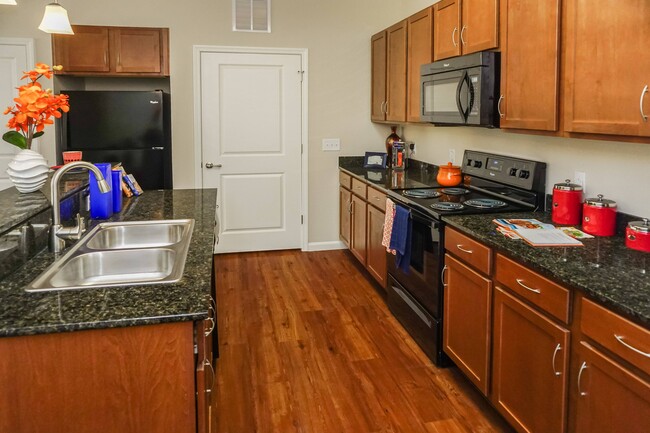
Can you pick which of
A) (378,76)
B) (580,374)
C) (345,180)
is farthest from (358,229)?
(580,374)

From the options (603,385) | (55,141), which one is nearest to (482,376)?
(603,385)

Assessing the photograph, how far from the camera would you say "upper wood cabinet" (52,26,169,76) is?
4.34 metres

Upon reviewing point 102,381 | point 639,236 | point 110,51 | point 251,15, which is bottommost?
point 102,381

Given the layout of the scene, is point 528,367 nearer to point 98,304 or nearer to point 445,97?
point 98,304

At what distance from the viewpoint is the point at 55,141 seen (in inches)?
178

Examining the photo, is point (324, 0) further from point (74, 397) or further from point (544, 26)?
point (74, 397)

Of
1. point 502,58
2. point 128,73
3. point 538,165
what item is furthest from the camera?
point 128,73

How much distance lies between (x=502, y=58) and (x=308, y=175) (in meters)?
2.73

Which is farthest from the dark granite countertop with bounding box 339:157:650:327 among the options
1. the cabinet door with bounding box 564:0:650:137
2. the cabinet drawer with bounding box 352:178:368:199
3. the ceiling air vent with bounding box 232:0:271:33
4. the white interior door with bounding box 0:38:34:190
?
the white interior door with bounding box 0:38:34:190

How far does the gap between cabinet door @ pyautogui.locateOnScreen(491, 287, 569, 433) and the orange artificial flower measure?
2.01 m

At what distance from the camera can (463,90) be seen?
9.62 ft

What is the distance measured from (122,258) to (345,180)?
314cm

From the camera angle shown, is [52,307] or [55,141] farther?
[55,141]

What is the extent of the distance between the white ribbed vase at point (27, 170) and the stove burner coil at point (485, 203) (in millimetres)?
2131
